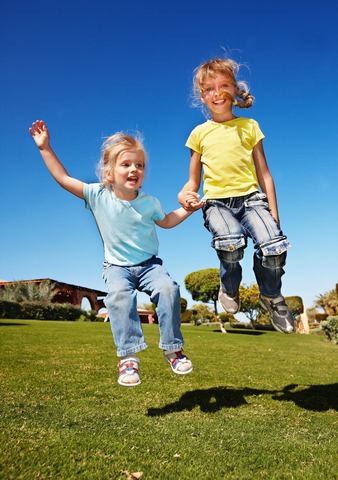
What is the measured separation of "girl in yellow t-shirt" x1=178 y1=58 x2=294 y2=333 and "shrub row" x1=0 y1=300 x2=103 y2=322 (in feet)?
70.1

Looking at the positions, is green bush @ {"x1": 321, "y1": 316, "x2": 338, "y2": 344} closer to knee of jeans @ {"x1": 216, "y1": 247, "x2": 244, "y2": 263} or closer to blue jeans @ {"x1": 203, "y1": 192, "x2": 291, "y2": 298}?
blue jeans @ {"x1": 203, "y1": 192, "x2": 291, "y2": 298}

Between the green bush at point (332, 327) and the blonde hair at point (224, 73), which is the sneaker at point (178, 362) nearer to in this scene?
the blonde hair at point (224, 73)

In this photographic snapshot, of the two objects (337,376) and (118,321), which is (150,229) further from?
(337,376)

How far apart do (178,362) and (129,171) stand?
203 centimetres

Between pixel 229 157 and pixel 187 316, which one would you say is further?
pixel 187 316

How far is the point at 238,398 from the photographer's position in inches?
205

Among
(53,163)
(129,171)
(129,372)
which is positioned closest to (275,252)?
(129,171)

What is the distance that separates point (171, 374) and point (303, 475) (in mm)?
3850

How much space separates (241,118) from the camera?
4.06 m

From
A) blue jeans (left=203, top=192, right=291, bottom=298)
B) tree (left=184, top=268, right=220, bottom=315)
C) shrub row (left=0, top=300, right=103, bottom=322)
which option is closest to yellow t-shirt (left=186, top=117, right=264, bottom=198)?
blue jeans (left=203, top=192, right=291, bottom=298)

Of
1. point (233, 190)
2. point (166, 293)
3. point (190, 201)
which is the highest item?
point (233, 190)

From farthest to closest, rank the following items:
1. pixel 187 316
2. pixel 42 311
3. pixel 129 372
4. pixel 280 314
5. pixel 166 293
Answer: pixel 187 316 < pixel 42 311 < pixel 280 314 < pixel 166 293 < pixel 129 372

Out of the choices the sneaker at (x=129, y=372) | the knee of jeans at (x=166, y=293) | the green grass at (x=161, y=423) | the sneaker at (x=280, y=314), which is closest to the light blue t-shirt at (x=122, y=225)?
the knee of jeans at (x=166, y=293)

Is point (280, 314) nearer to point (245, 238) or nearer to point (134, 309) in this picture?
point (245, 238)
